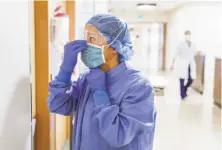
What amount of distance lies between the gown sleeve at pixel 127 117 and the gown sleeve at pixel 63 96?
20 centimetres

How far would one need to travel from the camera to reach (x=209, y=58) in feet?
34.1

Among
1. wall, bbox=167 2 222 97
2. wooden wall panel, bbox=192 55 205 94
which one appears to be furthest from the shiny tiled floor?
wall, bbox=167 2 222 97

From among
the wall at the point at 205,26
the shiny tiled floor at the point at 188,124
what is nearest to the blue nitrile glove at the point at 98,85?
the shiny tiled floor at the point at 188,124

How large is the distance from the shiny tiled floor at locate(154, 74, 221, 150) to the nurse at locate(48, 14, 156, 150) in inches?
105

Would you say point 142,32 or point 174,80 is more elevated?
point 142,32

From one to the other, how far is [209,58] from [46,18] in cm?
939

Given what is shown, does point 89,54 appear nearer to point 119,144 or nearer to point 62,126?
point 119,144

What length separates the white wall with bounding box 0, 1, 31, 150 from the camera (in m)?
1.18

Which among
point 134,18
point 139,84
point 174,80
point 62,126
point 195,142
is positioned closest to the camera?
point 139,84

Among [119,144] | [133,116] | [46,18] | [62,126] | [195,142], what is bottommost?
[195,142]

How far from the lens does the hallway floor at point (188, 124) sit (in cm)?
399

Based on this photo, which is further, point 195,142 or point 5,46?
point 195,142

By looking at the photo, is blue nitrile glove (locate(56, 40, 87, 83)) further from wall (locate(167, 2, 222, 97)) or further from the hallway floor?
wall (locate(167, 2, 222, 97))

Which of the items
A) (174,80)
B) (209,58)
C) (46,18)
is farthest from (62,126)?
(209,58)
